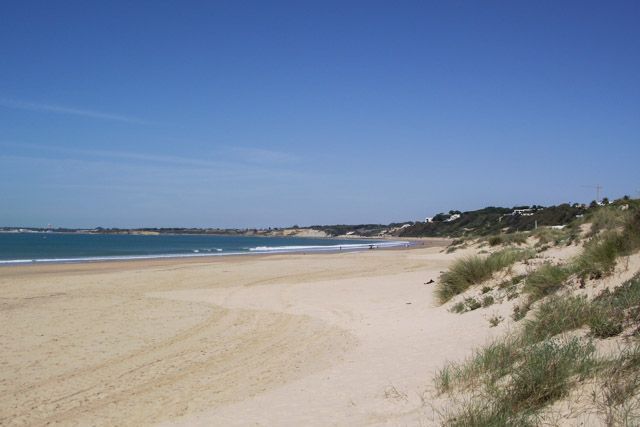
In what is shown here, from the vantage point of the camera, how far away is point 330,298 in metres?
15.0

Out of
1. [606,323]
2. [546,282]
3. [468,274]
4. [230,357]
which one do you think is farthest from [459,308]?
[606,323]

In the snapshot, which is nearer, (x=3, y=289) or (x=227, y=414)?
(x=227, y=414)

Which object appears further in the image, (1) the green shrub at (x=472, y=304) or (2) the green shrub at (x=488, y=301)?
(1) the green shrub at (x=472, y=304)

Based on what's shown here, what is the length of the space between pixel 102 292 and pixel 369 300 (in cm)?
925

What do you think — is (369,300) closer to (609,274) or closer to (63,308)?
(609,274)

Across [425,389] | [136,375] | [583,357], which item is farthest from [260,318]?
[583,357]

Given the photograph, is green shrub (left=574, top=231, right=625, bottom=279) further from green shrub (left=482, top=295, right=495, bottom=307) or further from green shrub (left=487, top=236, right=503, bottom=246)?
green shrub (left=487, top=236, right=503, bottom=246)

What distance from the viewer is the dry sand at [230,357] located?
18.9 ft

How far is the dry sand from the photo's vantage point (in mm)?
5746

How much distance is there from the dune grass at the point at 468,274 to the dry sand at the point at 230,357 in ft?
1.84

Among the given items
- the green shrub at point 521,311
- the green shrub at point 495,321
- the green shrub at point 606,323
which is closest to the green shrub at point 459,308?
the green shrub at point 495,321

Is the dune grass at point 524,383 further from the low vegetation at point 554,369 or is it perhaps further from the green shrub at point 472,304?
the green shrub at point 472,304

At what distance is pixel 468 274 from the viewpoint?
38.0 feet

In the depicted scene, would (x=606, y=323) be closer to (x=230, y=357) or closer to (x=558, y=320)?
(x=558, y=320)
